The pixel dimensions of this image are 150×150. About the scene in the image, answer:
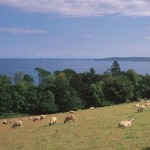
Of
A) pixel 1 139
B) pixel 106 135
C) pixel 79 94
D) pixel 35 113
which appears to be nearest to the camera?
pixel 106 135

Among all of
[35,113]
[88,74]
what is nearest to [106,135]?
[35,113]

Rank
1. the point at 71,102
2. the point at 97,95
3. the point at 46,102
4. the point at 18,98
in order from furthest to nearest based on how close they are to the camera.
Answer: the point at 97,95 < the point at 71,102 < the point at 46,102 < the point at 18,98

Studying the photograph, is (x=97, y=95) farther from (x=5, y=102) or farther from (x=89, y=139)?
(x=89, y=139)

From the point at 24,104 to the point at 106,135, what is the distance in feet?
170

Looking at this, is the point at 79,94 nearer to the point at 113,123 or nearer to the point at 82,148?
the point at 113,123

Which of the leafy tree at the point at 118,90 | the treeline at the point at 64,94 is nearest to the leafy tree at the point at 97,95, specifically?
the treeline at the point at 64,94

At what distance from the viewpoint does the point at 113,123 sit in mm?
26219

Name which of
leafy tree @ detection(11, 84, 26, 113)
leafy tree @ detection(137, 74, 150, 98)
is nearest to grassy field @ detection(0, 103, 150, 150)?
leafy tree @ detection(11, 84, 26, 113)

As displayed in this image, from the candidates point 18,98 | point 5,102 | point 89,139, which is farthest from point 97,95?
point 89,139

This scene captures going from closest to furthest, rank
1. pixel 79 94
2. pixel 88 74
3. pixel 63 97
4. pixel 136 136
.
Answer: pixel 136 136 → pixel 63 97 → pixel 79 94 → pixel 88 74

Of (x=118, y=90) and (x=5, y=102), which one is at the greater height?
(x=118, y=90)

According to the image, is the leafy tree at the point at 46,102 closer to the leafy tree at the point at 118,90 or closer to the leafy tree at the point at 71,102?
the leafy tree at the point at 71,102

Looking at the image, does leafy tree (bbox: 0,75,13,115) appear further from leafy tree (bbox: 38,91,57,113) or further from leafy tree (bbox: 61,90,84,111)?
leafy tree (bbox: 61,90,84,111)

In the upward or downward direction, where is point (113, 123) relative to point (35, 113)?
upward
